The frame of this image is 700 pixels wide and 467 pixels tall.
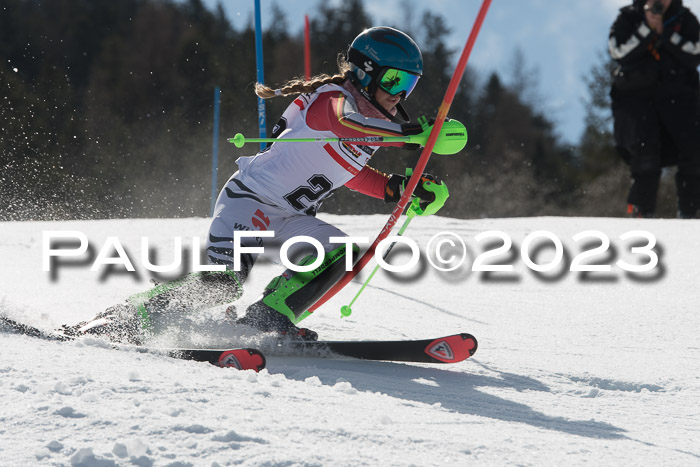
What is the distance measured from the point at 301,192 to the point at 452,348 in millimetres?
893

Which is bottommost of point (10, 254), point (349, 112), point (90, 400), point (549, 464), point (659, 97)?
point (549, 464)

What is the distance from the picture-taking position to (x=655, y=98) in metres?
9.98

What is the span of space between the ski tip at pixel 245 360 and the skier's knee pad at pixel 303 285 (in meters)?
0.49

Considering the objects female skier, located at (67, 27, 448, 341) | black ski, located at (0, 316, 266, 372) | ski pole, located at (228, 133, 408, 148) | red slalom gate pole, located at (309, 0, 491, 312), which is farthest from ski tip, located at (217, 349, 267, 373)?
ski pole, located at (228, 133, 408, 148)

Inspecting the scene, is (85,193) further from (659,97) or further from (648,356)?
(648,356)

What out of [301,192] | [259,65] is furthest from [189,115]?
[301,192]

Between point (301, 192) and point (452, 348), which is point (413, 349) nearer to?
point (452, 348)

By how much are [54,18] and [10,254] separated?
2378cm

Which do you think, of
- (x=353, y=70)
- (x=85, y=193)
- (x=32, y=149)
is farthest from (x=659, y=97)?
(x=85, y=193)

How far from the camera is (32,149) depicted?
15938 millimetres

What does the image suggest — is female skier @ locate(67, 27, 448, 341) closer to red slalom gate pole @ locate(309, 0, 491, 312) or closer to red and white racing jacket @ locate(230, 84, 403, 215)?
red and white racing jacket @ locate(230, 84, 403, 215)

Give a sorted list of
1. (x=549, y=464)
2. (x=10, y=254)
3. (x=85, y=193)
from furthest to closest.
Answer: (x=85, y=193)
(x=10, y=254)
(x=549, y=464)

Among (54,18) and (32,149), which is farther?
(54,18)

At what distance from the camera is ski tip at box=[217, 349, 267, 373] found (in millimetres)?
2654
